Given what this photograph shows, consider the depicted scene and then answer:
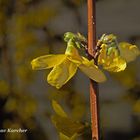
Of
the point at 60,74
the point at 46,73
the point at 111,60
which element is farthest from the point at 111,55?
the point at 46,73

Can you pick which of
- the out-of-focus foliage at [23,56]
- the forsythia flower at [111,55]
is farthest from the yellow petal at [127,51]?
the out-of-focus foliage at [23,56]

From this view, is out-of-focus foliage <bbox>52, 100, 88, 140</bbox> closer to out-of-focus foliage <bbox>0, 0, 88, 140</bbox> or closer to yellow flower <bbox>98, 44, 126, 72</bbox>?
yellow flower <bbox>98, 44, 126, 72</bbox>

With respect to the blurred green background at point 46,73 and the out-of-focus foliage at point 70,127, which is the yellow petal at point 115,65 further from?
Answer: the blurred green background at point 46,73

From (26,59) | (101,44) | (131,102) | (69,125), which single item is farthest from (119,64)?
(26,59)

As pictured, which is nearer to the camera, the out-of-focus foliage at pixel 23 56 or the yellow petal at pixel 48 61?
the yellow petal at pixel 48 61

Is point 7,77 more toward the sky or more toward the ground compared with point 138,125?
more toward the sky

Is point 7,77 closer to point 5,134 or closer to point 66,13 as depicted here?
point 5,134

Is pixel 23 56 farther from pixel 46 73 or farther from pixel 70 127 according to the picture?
pixel 70 127
